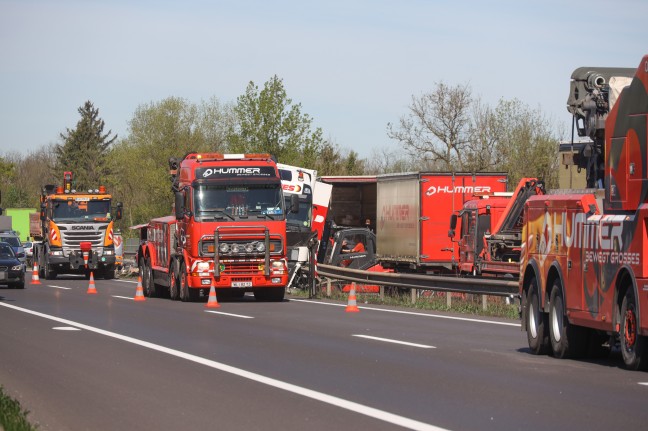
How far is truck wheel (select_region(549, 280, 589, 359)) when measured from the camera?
1582 centimetres

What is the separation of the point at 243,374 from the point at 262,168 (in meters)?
18.0

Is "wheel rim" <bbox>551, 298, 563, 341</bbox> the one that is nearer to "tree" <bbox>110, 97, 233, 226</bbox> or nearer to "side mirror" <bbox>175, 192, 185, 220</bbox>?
"side mirror" <bbox>175, 192, 185, 220</bbox>

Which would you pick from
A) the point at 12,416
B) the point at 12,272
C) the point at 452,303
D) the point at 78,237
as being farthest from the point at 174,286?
the point at 12,416

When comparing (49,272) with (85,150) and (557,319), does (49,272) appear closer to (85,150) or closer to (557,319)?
(557,319)

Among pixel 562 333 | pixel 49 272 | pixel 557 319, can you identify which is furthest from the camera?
pixel 49 272

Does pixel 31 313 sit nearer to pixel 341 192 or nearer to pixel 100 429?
pixel 100 429

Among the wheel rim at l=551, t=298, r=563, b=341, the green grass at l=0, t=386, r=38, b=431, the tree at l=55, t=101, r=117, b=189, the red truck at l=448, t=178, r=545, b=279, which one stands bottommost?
the green grass at l=0, t=386, r=38, b=431

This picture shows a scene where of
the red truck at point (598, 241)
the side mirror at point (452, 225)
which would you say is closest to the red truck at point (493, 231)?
the side mirror at point (452, 225)

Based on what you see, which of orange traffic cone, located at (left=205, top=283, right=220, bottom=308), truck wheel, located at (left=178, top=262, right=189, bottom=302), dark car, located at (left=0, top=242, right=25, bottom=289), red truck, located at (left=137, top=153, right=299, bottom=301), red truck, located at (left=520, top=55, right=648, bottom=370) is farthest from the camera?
dark car, located at (left=0, top=242, right=25, bottom=289)

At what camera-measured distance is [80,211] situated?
173 ft

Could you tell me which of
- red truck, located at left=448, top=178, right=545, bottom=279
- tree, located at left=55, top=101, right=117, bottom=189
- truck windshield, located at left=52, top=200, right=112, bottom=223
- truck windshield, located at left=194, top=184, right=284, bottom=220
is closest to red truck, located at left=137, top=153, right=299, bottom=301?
truck windshield, located at left=194, top=184, right=284, bottom=220

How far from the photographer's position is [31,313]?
2623cm

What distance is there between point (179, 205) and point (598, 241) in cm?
1814

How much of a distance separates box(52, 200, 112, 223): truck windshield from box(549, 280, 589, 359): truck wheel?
38.2 meters
